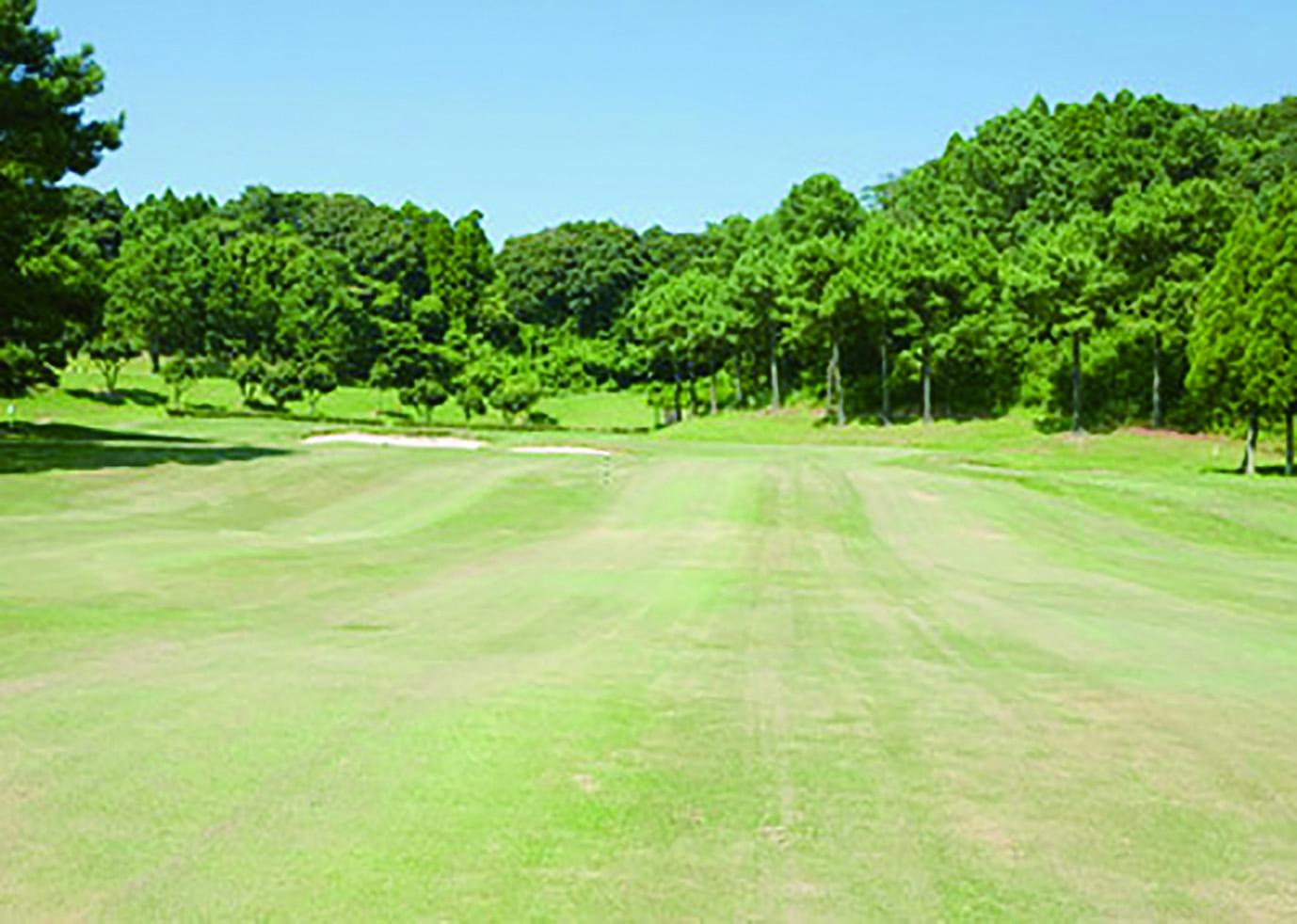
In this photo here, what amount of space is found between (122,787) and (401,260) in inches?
5300

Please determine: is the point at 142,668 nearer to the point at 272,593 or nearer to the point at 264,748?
the point at 264,748

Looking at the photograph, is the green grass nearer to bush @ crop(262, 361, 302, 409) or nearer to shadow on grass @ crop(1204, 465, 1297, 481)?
bush @ crop(262, 361, 302, 409)

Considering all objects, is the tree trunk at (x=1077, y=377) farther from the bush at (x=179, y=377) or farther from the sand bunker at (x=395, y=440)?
the bush at (x=179, y=377)

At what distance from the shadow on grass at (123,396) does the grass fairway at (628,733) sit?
256 feet

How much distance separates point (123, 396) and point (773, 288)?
2161 inches

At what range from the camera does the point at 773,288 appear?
85625 millimetres

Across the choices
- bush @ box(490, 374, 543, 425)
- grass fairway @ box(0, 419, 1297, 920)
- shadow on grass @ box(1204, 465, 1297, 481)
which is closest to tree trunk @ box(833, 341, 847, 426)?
bush @ box(490, 374, 543, 425)

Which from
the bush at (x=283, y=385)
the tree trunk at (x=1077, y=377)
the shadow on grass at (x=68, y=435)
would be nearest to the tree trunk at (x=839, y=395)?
the tree trunk at (x=1077, y=377)

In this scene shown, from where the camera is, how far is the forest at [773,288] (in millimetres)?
46188

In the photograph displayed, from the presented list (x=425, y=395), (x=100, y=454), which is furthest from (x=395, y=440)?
(x=425, y=395)

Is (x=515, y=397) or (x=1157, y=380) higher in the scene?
(x=1157, y=380)

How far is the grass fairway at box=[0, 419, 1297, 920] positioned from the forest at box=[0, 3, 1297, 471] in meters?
27.5

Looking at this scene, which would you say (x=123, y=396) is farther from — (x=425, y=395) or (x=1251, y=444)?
(x=1251, y=444)

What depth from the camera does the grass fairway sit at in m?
4.97
